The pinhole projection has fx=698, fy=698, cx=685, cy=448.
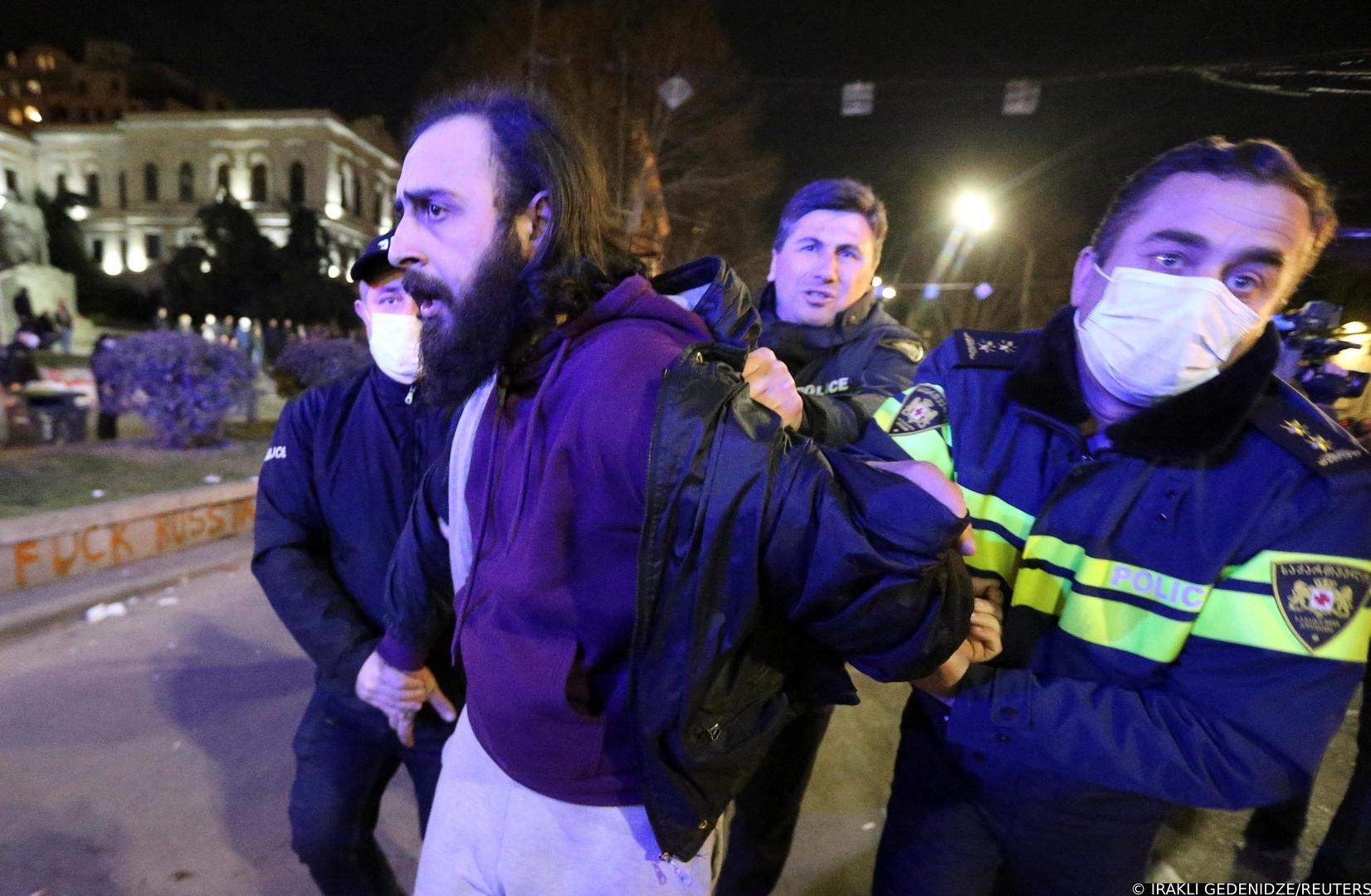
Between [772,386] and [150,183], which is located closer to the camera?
[772,386]

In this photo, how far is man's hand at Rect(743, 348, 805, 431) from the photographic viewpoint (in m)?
→ 1.42

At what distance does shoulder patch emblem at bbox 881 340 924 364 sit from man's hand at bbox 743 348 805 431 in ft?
4.04

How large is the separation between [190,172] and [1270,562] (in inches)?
2421

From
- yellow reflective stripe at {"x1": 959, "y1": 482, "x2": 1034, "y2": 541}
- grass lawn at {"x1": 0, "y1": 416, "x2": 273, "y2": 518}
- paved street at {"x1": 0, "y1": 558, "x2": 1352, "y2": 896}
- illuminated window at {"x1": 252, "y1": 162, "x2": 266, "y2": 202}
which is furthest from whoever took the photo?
illuminated window at {"x1": 252, "y1": 162, "x2": 266, "y2": 202}

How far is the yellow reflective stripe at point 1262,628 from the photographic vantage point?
1.21 metres

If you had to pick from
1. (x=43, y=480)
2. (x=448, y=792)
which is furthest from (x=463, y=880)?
(x=43, y=480)

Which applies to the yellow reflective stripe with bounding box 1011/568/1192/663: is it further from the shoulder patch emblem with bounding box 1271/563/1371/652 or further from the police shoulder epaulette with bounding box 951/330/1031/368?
the police shoulder epaulette with bounding box 951/330/1031/368

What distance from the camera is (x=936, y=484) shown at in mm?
1009

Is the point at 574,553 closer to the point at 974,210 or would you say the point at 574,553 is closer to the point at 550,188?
the point at 550,188

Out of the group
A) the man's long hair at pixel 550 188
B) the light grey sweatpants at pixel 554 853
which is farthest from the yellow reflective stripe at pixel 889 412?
the light grey sweatpants at pixel 554 853

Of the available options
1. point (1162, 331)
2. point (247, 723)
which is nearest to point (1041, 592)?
point (1162, 331)

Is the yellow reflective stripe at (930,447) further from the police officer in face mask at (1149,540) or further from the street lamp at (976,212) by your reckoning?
the street lamp at (976,212)

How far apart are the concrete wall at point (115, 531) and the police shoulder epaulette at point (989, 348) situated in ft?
13.2

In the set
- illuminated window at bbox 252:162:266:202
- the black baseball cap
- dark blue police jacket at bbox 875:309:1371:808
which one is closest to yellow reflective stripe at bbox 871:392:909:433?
dark blue police jacket at bbox 875:309:1371:808
